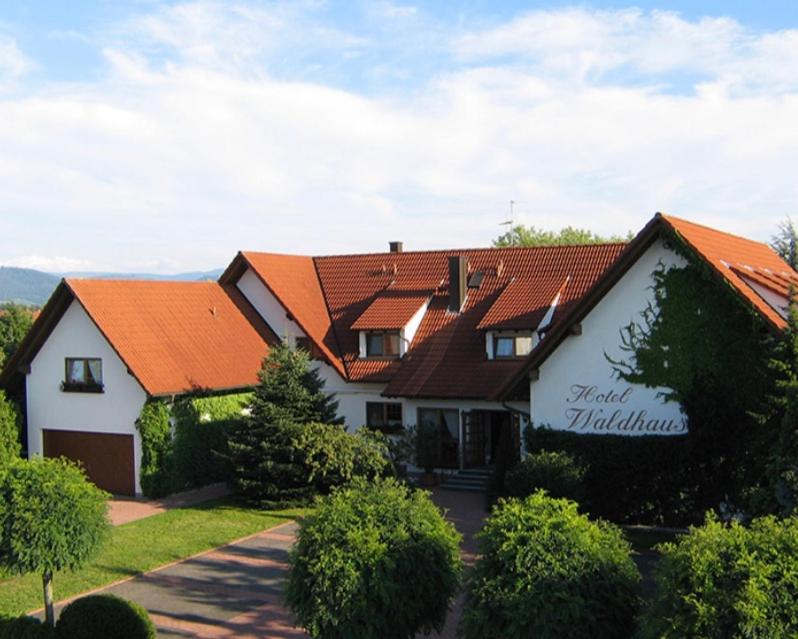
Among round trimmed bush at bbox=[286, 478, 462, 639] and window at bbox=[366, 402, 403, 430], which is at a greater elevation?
window at bbox=[366, 402, 403, 430]

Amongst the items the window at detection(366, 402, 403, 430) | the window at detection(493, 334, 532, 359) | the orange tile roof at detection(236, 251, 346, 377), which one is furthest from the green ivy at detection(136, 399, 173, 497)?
the window at detection(493, 334, 532, 359)

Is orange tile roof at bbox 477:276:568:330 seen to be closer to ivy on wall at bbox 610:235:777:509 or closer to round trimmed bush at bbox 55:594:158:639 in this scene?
ivy on wall at bbox 610:235:777:509

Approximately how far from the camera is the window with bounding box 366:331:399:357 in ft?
96.9

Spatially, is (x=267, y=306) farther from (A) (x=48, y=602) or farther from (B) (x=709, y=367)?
(A) (x=48, y=602)

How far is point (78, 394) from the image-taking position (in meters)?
26.6

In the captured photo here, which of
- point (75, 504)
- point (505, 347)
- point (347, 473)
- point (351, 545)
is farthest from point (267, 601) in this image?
point (505, 347)

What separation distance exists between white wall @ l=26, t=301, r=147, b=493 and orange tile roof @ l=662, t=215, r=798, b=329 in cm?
1625

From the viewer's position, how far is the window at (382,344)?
96.9ft

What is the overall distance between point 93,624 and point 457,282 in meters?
18.5

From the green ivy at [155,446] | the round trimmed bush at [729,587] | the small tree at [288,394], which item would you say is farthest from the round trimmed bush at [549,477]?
the green ivy at [155,446]

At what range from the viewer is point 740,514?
63.8 feet

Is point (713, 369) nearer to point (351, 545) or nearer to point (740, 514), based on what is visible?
point (740, 514)

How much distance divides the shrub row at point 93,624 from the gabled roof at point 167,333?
439 inches

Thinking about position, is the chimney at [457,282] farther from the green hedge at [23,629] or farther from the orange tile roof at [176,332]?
the green hedge at [23,629]
